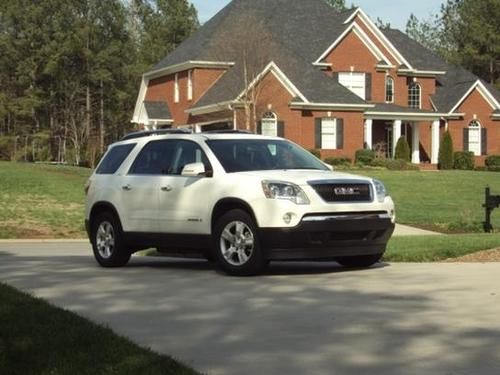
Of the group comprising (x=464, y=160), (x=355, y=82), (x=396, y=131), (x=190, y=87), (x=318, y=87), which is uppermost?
(x=355, y=82)

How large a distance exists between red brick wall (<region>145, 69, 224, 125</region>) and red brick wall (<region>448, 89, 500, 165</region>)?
45.4 feet

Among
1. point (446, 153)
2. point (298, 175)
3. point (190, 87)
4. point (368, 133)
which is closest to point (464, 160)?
point (446, 153)

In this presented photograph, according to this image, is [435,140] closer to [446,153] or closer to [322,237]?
[446,153]

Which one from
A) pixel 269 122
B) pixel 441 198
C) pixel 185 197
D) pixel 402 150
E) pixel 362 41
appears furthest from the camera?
pixel 362 41

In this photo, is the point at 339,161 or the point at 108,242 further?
the point at 339,161

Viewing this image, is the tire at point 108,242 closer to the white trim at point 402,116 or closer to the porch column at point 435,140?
the white trim at point 402,116

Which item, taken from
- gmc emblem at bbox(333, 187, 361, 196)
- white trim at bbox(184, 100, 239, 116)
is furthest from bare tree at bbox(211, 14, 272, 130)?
gmc emblem at bbox(333, 187, 361, 196)

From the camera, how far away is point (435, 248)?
13.9 m

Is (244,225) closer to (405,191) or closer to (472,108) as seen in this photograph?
(405,191)

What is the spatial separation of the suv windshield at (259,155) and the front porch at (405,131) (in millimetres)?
33358

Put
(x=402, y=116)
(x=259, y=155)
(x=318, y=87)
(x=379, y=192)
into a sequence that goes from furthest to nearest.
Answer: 1. (x=402, y=116)
2. (x=318, y=87)
3. (x=259, y=155)
4. (x=379, y=192)

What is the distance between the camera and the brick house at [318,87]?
4150 cm

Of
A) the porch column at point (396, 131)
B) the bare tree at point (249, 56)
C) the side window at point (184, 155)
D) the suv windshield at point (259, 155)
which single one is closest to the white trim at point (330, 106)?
the bare tree at point (249, 56)

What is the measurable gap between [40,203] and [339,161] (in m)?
18.8
